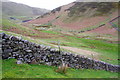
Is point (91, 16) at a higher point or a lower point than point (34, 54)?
higher

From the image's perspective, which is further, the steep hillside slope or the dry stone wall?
the steep hillside slope

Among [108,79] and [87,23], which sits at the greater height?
[87,23]

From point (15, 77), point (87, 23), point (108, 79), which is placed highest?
point (87, 23)

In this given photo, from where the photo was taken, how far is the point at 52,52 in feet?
44.0

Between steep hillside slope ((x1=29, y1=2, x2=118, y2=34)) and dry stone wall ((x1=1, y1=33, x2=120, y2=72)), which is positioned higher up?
steep hillside slope ((x1=29, y1=2, x2=118, y2=34))

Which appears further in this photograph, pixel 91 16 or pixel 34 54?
pixel 91 16

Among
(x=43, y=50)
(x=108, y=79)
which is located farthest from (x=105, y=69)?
(x=43, y=50)

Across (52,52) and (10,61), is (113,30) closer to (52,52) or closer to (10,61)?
(52,52)

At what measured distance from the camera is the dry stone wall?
35.0ft

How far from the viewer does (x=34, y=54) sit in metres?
11.9

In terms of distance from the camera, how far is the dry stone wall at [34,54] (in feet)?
35.0

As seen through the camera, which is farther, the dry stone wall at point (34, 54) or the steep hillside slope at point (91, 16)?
the steep hillside slope at point (91, 16)

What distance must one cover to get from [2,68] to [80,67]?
31.5 ft

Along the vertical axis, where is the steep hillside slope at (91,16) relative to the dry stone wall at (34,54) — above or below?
above
